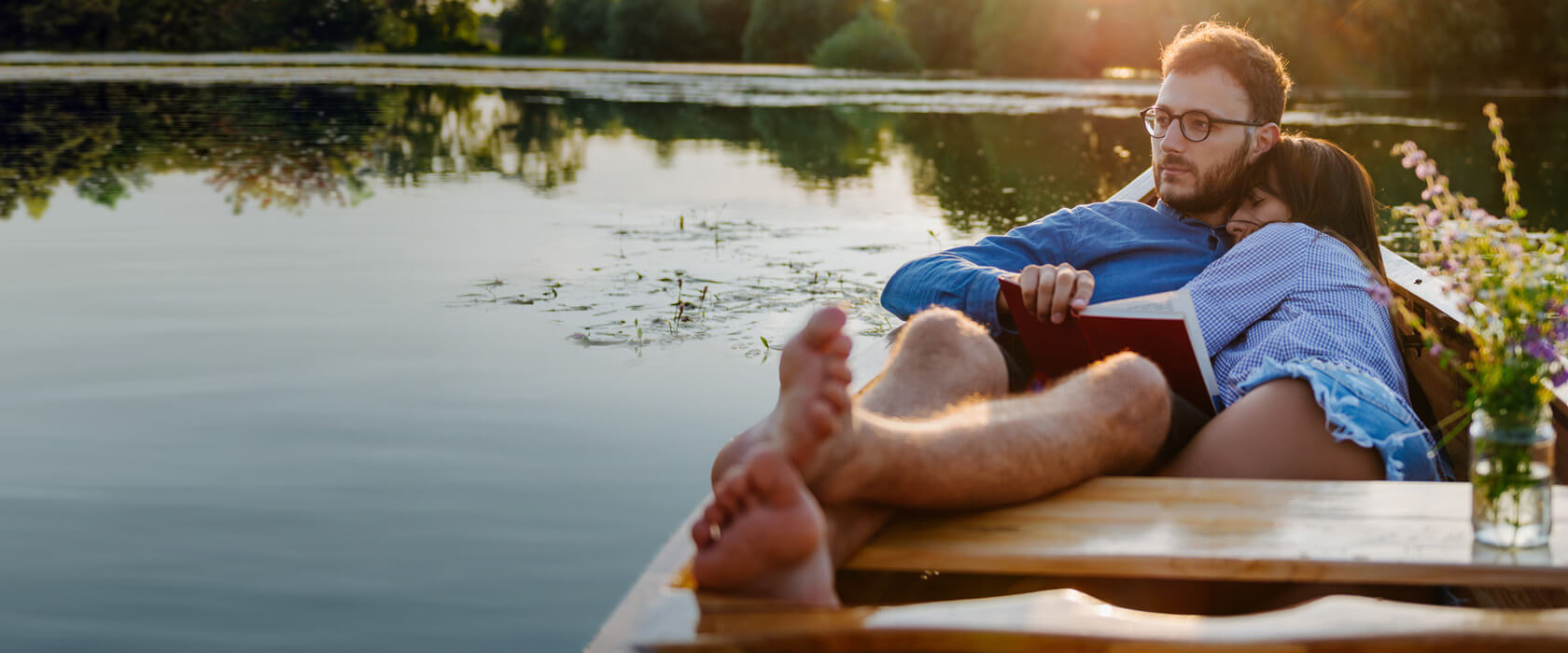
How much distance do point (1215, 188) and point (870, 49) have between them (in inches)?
1638

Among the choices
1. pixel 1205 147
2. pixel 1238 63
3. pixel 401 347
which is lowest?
pixel 401 347

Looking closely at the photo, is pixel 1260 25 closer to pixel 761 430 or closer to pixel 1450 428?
pixel 1450 428

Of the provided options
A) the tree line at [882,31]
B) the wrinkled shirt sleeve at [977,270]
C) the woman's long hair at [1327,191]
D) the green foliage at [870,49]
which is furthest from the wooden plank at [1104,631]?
the green foliage at [870,49]

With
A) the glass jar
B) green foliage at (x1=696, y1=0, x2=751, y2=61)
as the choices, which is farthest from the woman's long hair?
green foliage at (x1=696, y1=0, x2=751, y2=61)

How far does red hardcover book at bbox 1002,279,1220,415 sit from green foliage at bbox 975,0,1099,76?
35.0m

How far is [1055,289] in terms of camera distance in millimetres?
2492

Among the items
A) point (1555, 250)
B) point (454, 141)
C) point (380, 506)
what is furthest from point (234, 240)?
point (1555, 250)

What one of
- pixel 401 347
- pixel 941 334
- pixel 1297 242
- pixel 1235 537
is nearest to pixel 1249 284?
pixel 1297 242

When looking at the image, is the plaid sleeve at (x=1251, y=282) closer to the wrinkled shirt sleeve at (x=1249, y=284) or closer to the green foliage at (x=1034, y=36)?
the wrinkled shirt sleeve at (x=1249, y=284)

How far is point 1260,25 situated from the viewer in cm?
2533

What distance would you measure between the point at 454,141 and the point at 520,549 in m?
10.3

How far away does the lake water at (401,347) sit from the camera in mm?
2939

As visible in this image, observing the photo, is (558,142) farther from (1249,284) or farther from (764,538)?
(764,538)

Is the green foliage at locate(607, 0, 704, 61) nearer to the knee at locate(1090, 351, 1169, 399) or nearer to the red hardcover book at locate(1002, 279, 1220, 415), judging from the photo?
the red hardcover book at locate(1002, 279, 1220, 415)
